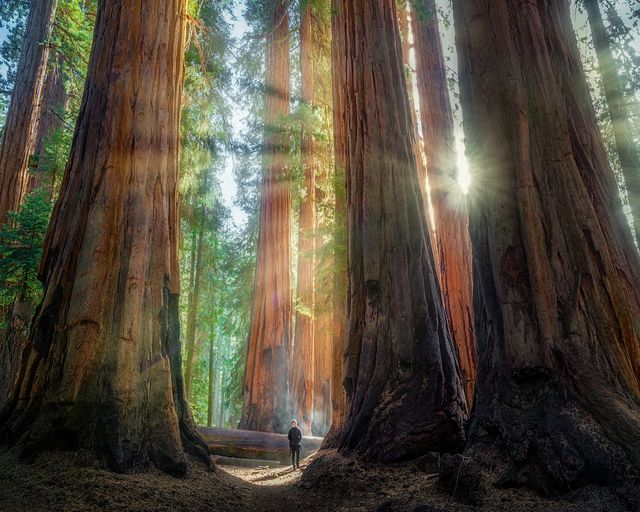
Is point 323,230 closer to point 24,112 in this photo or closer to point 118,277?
point 118,277

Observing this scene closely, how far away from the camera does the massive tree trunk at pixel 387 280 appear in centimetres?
365

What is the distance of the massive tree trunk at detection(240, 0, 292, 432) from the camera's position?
10.2m

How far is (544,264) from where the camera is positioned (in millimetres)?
2852

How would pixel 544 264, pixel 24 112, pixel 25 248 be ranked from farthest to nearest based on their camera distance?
pixel 24 112
pixel 25 248
pixel 544 264

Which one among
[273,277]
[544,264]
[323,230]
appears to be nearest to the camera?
[544,264]

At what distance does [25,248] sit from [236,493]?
611 centimetres

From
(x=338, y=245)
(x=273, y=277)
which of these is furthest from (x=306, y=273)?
(x=338, y=245)

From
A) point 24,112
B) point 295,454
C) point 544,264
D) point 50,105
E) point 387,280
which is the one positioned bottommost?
point 295,454

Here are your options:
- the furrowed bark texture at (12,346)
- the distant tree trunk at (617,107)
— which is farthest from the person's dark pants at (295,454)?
the distant tree trunk at (617,107)

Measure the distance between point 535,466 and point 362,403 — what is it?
5.81 feet

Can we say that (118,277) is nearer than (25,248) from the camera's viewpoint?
Yes

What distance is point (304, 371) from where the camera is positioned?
13023 millimetres

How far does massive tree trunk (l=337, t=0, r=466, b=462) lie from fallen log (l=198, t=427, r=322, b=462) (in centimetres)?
509

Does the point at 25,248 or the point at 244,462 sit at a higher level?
the point at 25,248
